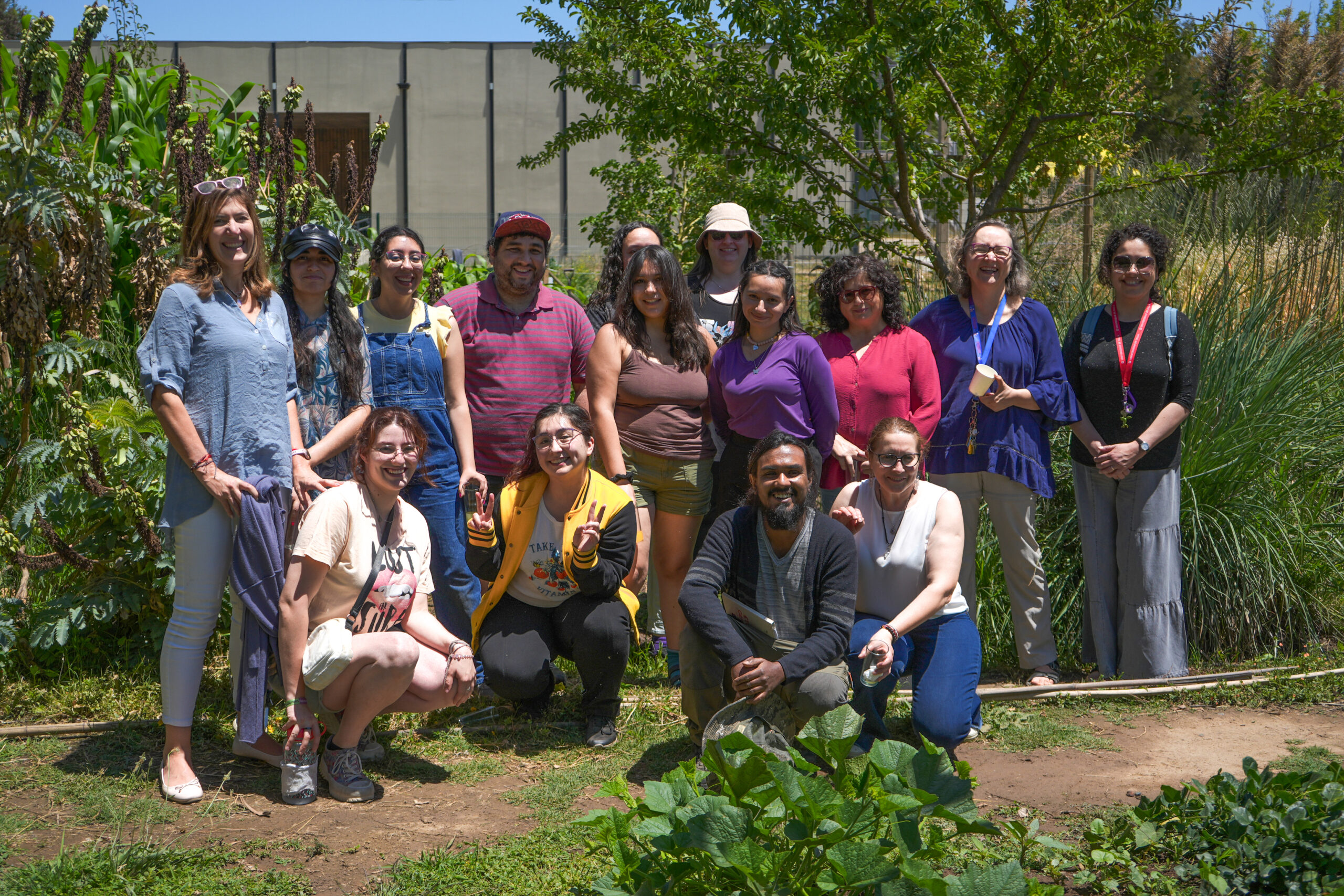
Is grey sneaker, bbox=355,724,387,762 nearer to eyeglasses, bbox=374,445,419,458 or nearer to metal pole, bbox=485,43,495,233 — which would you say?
Result: eyeglasses, bbox=374,445,419,458

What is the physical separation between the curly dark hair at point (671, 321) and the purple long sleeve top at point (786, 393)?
19 centimetres

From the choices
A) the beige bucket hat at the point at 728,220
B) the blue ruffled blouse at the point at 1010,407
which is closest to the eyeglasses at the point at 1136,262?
the blue ruffled blouse at the point at 1010,407

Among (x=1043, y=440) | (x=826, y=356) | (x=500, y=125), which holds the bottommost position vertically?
(x=1043, y=440)

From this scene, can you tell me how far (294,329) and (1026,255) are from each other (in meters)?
5.59

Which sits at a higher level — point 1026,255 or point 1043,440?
point 1026,255

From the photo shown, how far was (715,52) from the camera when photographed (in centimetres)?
683

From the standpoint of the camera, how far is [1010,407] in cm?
483

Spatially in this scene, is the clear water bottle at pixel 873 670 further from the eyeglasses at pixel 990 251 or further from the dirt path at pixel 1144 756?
the eyeglasses at pixel 990 251

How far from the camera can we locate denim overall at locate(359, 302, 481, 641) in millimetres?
4410

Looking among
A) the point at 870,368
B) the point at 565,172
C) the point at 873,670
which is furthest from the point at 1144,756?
the point at 565,172

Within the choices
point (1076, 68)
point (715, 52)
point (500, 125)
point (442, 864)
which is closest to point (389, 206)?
point (500, 125)

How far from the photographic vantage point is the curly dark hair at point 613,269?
5.23 m

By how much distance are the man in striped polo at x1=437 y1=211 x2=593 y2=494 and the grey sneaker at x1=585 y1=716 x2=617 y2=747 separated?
1052 mm

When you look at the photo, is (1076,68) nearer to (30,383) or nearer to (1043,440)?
(1043,440)
